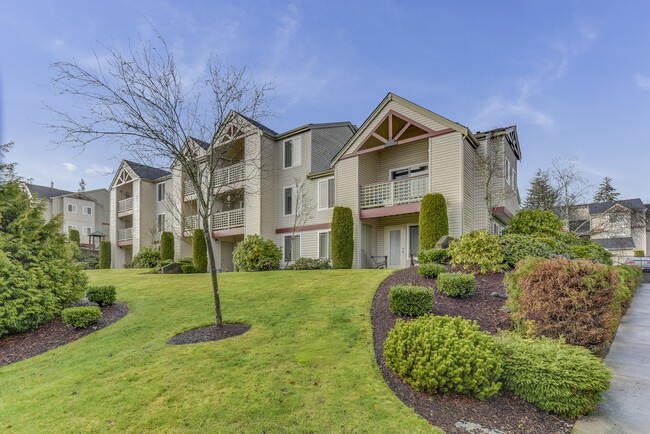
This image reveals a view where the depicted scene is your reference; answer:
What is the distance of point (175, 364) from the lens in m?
5.34

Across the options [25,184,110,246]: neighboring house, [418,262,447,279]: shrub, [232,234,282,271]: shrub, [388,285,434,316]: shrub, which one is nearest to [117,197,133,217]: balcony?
[25,184,110,246]: neighboring house

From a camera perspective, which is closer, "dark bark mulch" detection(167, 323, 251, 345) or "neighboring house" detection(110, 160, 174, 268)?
"dark bark mulch" detection(167, 323, 251, 345)

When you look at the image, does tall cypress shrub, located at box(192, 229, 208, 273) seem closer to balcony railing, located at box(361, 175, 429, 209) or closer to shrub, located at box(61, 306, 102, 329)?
balcony railing, located at box(361, 175, 429, 209)

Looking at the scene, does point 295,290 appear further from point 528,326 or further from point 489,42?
point 489,42

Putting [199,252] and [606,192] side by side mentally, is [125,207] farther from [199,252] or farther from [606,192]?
[606,192]

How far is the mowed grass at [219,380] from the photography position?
12.7 feet

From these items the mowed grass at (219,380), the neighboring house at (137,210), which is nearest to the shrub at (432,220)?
the mowed grass at (219,380)

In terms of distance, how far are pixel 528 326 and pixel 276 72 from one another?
27.9ft

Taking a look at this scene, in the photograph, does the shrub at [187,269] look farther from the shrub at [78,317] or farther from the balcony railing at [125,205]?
the balcony railing at [125,205]

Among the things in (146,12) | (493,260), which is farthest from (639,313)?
(146,12)

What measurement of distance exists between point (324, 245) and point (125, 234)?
20084mm

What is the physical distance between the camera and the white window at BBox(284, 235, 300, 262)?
19.3 metres

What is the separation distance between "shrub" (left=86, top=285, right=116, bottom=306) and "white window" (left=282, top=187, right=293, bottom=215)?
1139 centimetres

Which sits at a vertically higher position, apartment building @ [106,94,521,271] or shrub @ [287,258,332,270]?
apartment building @ [106,94,521,271]
